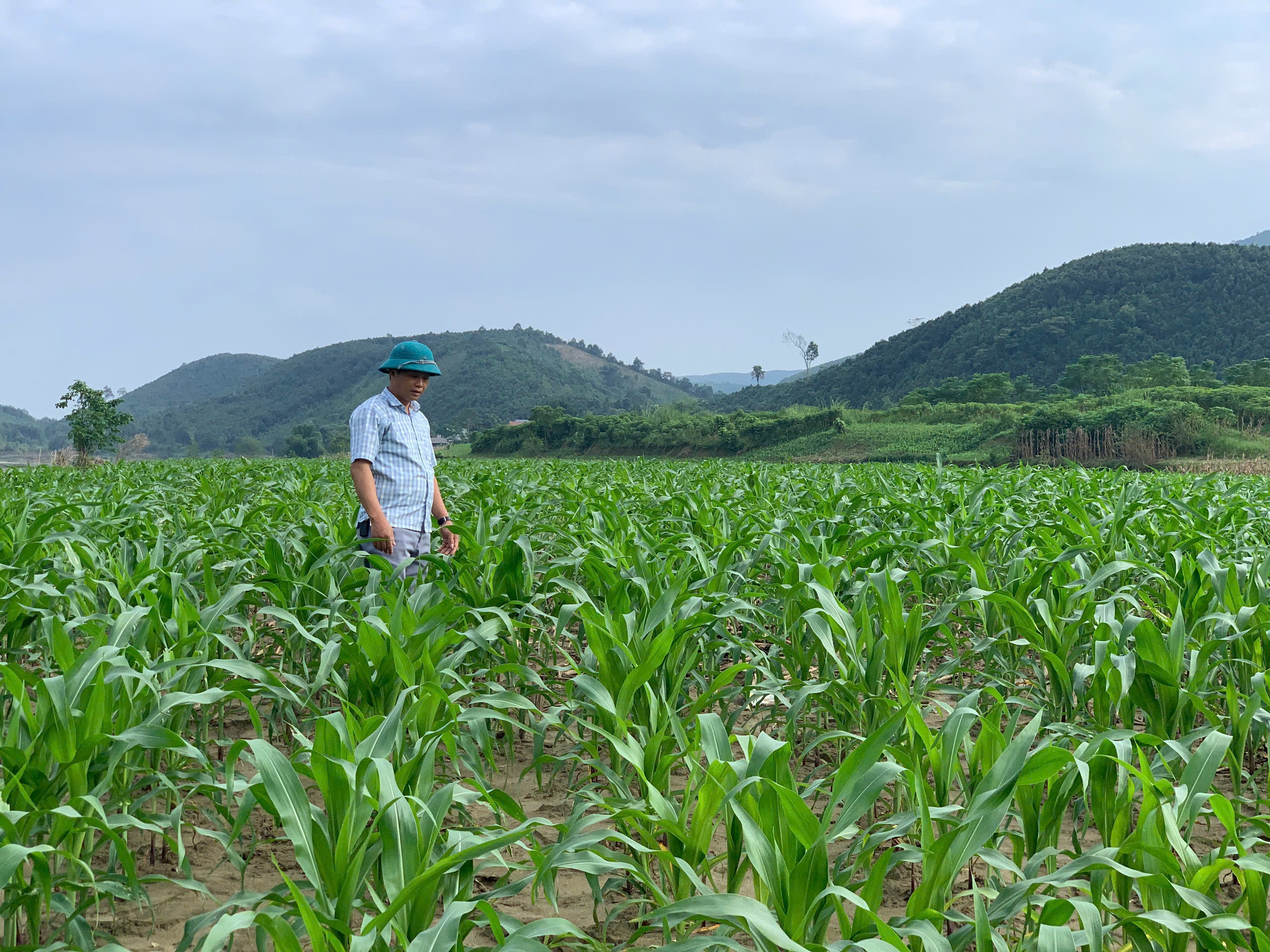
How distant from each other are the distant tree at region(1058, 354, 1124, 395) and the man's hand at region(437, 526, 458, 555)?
2343 inches

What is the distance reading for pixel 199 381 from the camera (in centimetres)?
17300

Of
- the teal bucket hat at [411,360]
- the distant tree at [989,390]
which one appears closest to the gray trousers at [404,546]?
the teal bucket hat at [411,360]

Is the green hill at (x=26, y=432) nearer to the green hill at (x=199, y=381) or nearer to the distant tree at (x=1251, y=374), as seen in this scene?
the green hill at (x=199, y=381)

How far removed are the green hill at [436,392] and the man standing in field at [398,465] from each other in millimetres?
92839

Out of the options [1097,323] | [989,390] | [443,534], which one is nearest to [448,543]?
[443,534]

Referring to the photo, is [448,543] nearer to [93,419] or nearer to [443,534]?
[443,534]

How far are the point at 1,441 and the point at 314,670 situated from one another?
15985 centimetres

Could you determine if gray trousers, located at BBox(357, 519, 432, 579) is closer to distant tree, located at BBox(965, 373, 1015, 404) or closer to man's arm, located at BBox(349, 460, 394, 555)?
man's arm, located at BBox(349, 460, 394, 555)

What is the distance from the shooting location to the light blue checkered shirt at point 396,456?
14.1ft

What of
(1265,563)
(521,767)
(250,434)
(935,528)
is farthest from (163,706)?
(250,434)

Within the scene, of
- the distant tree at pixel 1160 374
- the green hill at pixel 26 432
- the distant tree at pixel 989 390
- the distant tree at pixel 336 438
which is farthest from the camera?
the green hill at pixel 26 432

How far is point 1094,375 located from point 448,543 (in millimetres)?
62646

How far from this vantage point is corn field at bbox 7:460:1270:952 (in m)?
1.63

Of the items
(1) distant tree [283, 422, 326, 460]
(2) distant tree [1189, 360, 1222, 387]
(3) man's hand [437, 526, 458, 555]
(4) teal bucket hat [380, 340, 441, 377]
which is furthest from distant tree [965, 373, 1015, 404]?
(4) teal bucket hat [380, 340, 441, 377]
